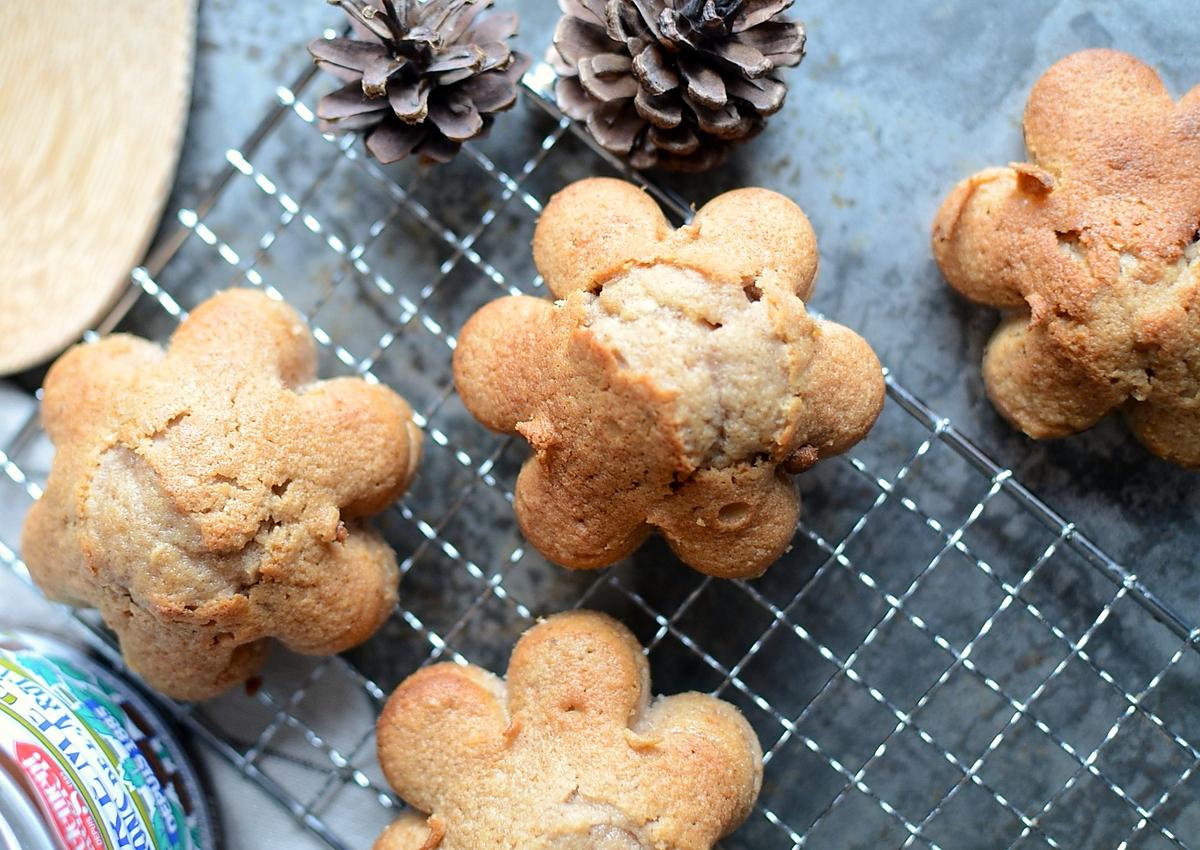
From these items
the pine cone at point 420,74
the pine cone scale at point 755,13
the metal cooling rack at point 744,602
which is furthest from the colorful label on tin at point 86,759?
the pine cone scale at point 755,13

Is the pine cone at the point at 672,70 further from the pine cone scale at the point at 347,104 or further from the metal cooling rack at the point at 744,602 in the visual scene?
the pine cone scale at the point at 347,104

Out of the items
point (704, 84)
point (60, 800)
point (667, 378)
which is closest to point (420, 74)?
point (704, 84)

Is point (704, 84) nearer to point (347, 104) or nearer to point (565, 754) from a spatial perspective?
point (347, 104)

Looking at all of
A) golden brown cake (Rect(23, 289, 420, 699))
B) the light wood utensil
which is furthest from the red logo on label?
the light wood utensil

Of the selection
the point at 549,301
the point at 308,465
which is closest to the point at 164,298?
the point at 308,465

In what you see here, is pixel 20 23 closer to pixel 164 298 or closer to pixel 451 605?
pixel 164 298

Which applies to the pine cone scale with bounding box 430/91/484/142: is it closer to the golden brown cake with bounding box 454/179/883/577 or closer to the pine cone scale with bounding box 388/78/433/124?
the pine cone scale with bounding box 388/78/433/124
